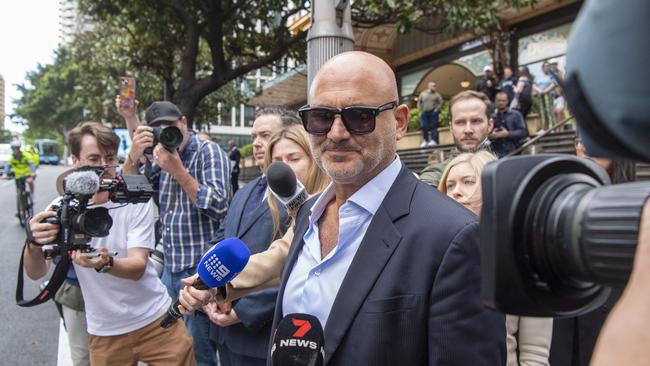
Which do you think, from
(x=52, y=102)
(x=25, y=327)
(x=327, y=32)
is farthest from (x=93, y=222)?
(x=52, y=102)

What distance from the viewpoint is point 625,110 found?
45 centimetres

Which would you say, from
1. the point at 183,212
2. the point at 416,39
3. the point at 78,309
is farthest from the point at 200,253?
the point at 416,39

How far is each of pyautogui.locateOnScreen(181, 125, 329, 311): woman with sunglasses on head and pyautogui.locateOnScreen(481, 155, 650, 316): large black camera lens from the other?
4.49 feet

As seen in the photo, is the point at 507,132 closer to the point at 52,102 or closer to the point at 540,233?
the point at 540,233

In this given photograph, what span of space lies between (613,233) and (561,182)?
0.39 ft

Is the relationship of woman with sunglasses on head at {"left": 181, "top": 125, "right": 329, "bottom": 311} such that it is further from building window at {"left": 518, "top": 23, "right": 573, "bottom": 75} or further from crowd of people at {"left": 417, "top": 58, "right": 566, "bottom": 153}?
building window at {"left": 518, "top": 23, "right": 573, "bottom": 75}

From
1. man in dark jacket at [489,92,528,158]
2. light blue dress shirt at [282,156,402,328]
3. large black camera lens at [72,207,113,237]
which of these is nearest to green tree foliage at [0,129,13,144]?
man in dark jacket at [489,92,528,158]

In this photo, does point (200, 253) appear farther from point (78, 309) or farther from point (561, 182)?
point (561, 182)

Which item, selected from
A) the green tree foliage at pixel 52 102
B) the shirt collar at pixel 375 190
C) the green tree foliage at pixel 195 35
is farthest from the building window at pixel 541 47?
the green tree foliage at pixel 52 102

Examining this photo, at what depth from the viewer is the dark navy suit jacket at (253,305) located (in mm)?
2340

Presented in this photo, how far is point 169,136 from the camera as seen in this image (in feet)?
10.6

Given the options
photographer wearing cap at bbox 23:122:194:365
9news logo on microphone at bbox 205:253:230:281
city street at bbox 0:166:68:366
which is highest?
9news logo on microphone at bbox 205:253:230:281

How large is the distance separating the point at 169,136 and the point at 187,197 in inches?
17.5

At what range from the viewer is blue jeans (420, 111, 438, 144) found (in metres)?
11.5
